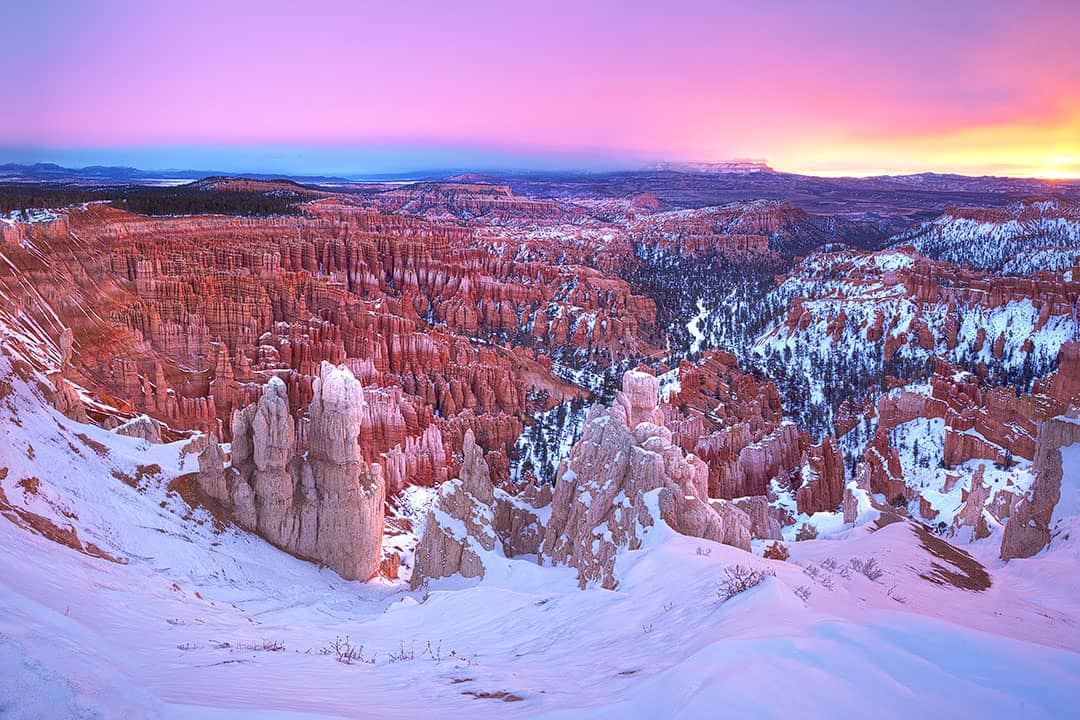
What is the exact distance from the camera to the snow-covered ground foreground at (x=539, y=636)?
14.1 ft

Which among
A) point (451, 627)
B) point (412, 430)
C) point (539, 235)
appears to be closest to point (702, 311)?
point (539, 235)

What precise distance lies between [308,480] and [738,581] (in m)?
13.2

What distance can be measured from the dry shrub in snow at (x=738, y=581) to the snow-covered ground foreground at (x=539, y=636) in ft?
0.62

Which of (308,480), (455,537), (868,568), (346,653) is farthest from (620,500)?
(308,480)

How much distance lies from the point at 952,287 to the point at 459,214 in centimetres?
10890

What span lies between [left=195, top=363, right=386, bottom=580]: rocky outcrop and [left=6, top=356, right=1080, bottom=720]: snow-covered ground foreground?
3044mm

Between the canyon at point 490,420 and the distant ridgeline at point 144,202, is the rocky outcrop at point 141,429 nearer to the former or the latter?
the canyon at point 490,420

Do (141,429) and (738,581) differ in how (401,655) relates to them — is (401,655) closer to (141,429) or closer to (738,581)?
(738,581)

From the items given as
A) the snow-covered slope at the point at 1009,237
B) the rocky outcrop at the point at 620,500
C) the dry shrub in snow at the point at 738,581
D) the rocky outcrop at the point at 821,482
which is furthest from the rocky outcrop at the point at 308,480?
the snow-covered slope at the point at 1009,237

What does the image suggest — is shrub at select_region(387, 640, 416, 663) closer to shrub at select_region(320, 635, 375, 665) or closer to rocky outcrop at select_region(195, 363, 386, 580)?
shrub at select_region(320, 635, 375, 665)

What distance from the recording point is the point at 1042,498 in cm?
1394

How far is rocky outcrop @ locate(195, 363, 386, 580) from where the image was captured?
16.3 m

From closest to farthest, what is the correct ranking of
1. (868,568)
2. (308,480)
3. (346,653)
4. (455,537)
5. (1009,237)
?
(346,653) → (868,568) → (455,537) → (308,480) → (1009,237)

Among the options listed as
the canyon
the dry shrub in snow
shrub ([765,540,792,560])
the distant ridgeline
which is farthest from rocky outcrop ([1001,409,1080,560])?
the distant ridgeline
